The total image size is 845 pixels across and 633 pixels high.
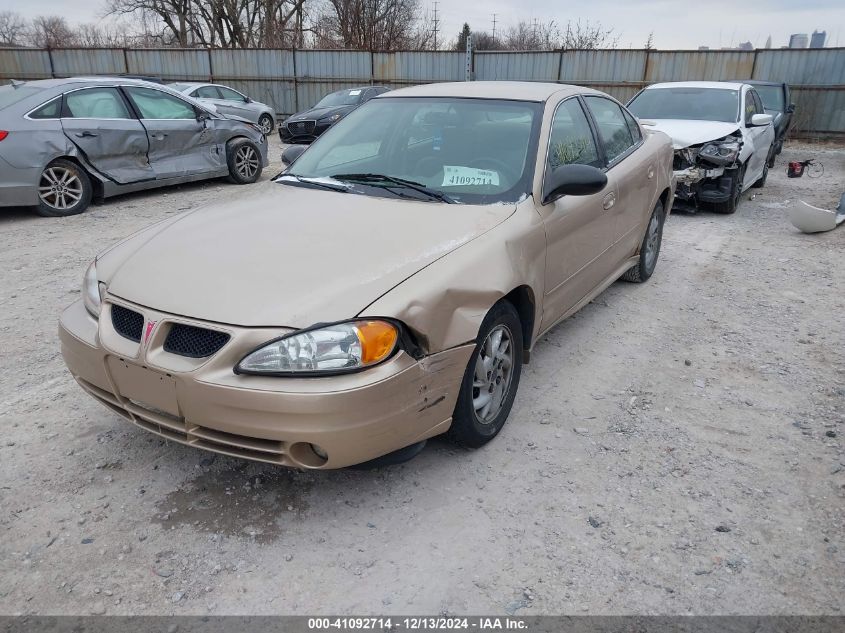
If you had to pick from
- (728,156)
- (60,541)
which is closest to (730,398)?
(60,541)

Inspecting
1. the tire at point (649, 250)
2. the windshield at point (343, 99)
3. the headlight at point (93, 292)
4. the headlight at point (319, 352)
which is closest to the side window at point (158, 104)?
the headlight at point (93, 292)

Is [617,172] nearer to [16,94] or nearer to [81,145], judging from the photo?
[81,145]

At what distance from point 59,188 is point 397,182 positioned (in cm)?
590

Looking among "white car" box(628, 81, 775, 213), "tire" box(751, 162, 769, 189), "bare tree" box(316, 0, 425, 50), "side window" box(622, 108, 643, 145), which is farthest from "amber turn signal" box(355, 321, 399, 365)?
"bare tree" box(316, 0, 425, 50)

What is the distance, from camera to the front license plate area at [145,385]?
93.0 inches

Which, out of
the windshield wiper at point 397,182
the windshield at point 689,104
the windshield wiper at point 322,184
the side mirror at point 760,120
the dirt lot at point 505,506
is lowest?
the dirt lot at point 505,506

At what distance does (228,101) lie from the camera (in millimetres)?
16219

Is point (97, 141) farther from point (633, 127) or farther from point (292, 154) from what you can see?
point (633, 127)

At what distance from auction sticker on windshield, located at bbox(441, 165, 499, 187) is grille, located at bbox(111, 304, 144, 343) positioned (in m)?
1.65

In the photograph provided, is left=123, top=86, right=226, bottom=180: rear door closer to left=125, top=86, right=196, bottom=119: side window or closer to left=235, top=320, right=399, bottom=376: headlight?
left=125, top=86, right=196, bottom=119: side window

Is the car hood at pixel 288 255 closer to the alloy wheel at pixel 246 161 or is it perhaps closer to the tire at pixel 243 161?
the tire at pixel 243 161

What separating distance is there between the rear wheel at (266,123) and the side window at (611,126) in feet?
45.5

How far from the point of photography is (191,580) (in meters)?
2.27

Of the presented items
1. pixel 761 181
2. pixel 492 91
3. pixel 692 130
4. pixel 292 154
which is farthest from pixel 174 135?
pixel 761 181
